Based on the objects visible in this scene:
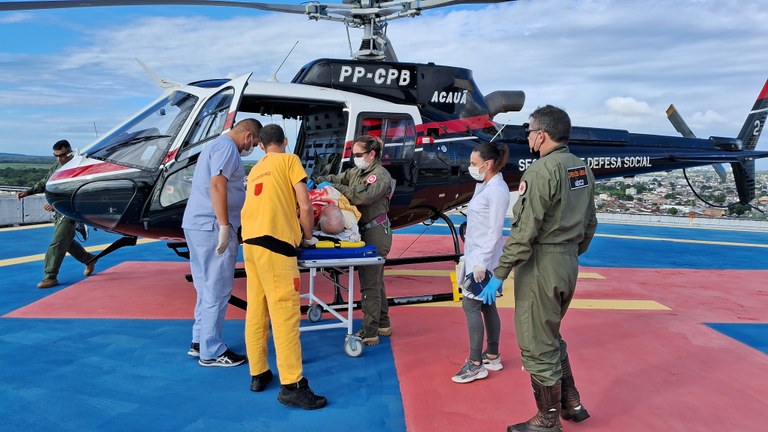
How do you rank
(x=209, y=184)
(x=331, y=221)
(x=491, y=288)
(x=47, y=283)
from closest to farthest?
(x=491, y=288), (x=209, y=184), (x=331, y=221), (x=47, y=283)

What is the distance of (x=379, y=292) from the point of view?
15.1 feet

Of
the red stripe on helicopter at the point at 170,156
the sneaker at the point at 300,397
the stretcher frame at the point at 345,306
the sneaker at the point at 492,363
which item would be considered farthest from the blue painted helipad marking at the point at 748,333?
the red stripe on helicopter at the point at 170,156

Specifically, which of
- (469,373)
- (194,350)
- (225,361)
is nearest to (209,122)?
(194,350)

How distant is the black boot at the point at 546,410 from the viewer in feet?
9.69

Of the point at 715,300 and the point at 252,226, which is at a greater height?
the point at 252,226

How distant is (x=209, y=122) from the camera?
5207 millimetres

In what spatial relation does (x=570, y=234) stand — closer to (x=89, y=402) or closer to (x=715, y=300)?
(x=89, y=402)

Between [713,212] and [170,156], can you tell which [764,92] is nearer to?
[713,212]

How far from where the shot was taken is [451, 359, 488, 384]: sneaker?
3.80 meters

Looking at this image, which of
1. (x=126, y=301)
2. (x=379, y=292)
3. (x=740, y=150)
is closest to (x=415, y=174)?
(x=379, y=292)

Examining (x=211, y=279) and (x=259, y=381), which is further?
(x=211, y=279)

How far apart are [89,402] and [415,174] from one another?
389 centimetres

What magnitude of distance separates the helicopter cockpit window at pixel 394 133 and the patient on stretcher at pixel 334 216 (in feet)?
5.72

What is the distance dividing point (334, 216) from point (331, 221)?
0.15 ft
